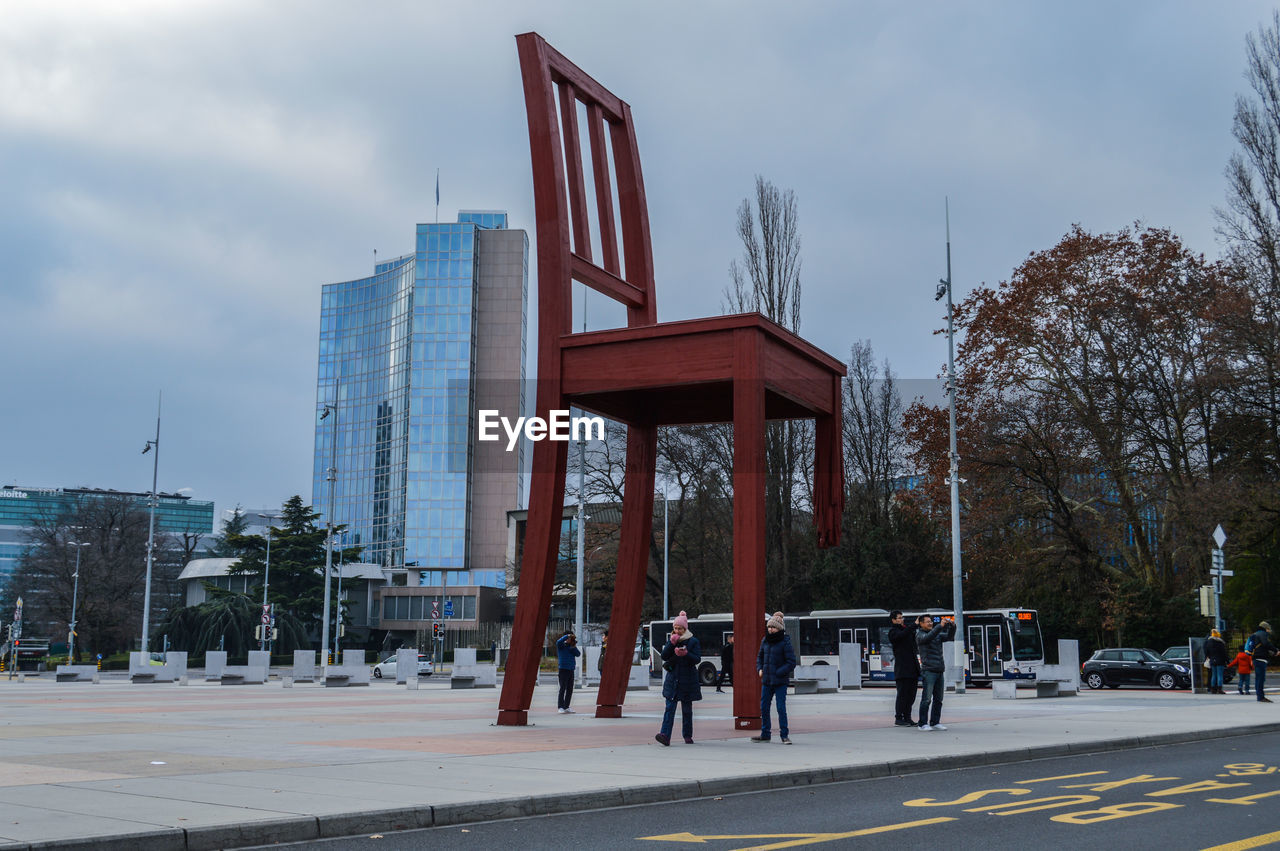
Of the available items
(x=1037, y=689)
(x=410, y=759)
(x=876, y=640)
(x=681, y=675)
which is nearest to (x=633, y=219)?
(x=681, y=675)

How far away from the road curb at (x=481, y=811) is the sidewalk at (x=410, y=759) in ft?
0.04

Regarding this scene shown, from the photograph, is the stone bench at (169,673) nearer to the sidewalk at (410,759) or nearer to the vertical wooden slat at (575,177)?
the sidewalk at (410,759)

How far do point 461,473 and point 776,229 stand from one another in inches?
2414

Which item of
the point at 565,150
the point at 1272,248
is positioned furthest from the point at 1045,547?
the point at 565,150

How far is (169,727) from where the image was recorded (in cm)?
1628

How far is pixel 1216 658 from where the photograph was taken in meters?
Answer: 27.3

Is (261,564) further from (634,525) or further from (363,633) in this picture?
(634,525)

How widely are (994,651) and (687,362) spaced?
88.5ft

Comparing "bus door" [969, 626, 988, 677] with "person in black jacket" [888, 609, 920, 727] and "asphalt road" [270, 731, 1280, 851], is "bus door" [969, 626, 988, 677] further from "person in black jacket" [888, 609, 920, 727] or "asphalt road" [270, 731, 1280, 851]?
"asphalt road" [270, 731, 1280, 851]

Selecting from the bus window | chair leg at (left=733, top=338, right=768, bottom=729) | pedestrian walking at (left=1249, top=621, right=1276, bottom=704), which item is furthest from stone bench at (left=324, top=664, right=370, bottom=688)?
chair leg at (left=733, top=338, right=768, bottom=729)

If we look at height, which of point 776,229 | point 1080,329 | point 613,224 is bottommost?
point 613,224

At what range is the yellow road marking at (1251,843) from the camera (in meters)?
6.48

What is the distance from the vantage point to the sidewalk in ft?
23.9

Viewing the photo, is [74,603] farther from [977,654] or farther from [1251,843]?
[1251,843]
